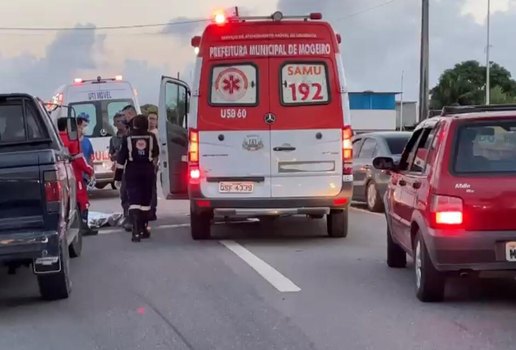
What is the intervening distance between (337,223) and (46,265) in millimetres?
5488

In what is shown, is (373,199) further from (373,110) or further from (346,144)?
(373,110)

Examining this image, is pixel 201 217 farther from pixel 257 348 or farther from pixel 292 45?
pixel 257 348

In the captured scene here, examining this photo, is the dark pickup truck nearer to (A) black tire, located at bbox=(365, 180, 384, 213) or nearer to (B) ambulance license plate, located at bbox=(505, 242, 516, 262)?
(B) ambulance license plate, located at bbox=(505, 242, 516, 262)

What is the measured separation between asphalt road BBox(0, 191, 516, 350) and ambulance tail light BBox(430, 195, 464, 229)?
76cm

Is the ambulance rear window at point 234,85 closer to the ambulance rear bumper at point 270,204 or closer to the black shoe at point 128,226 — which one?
the ambulance rear bumper at point 270,204

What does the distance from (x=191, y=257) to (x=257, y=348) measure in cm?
434

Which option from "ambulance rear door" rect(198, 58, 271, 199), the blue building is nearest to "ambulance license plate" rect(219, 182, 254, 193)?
"ambulance rear door" rect(198, 58, 271, 199)

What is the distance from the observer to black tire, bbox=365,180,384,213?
619 inches

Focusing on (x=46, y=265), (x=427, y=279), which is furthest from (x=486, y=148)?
(x=46, y=265)

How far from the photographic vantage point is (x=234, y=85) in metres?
11.3

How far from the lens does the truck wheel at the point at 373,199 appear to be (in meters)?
15.7

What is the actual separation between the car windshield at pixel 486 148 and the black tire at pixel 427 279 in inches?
31.8

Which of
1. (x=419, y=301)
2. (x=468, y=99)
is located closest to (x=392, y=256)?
(x=419, y=301)

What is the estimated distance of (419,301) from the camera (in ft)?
25.1
